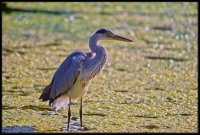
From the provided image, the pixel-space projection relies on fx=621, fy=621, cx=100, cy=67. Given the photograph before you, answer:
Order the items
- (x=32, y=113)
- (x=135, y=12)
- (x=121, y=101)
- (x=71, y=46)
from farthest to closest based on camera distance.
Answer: (x=135, y=12), (x=71, y=46), (x=121, y=101), (x=32, y=113)

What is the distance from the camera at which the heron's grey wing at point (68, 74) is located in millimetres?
5285

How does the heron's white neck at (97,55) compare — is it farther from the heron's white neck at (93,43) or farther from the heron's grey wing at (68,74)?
the heron's grey wing at (68,74)

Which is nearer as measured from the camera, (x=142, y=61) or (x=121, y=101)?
(x=121, y=101)

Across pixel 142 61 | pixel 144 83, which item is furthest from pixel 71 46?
pixel 144 83

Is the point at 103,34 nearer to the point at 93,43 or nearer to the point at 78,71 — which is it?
the point at 93,43

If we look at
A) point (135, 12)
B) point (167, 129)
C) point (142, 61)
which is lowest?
point (167, 129)

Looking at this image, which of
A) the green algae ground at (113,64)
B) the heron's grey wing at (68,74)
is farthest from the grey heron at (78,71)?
the green algae ground at (113,64)

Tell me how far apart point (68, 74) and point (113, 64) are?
2807 millimetres

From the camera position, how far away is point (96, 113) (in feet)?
18.7

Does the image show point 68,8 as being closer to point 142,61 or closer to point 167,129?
point 142,61

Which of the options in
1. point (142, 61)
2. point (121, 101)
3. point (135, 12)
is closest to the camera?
point (121, 101)

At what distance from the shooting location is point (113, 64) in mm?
8078

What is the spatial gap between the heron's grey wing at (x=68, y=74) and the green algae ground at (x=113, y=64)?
0.97 feet

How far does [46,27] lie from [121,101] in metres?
4.53
